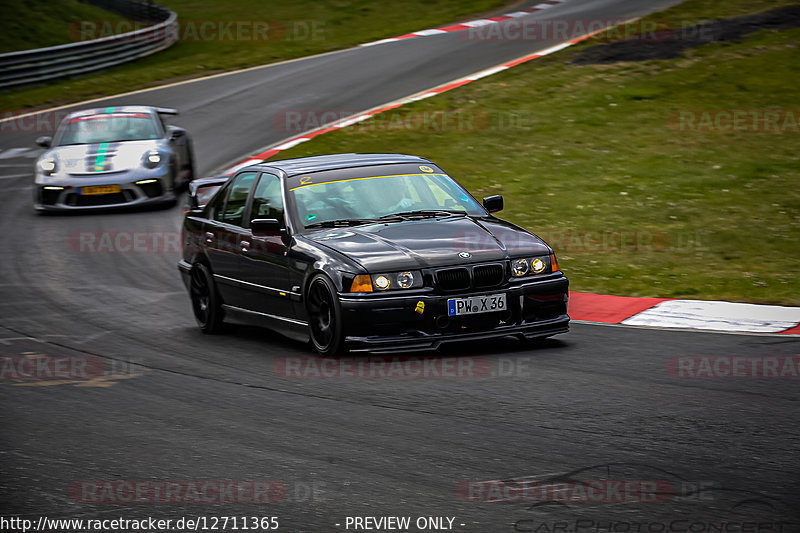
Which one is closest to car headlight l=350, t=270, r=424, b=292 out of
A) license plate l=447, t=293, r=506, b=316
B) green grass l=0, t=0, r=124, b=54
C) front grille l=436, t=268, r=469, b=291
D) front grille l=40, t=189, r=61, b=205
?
front grille l=436, t=268, r=469, b=291

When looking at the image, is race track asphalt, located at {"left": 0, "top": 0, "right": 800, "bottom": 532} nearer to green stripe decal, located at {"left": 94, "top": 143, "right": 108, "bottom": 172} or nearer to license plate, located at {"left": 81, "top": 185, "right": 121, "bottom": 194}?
license plate, located at {"left": 81, "top": 185, "right": 121, "bottom": 194}

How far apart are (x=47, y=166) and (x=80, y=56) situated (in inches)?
557

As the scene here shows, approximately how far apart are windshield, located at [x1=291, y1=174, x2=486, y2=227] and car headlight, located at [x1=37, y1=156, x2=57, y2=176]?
8799 millimetres

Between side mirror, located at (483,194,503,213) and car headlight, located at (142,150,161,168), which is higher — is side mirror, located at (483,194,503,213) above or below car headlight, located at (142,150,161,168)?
above

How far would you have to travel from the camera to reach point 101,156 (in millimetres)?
16391

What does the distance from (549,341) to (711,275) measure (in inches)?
140

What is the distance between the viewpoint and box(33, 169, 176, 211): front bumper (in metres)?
16.1

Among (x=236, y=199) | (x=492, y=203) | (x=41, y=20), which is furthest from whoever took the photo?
(x=41, y=20)

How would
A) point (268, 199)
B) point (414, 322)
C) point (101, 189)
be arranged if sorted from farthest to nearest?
1. point (101, 189)
2. point (268, 199)
3. point (414, 322)

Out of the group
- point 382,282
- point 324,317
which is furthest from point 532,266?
point 324,317

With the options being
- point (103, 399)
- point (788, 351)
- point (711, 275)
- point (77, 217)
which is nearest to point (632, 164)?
point (711, 275)

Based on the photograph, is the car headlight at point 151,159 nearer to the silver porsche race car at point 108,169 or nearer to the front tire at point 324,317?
the silver porsche race car at point 108,169

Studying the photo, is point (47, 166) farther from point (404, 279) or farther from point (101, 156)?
point (404, 279)

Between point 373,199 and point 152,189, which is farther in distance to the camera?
point 152,189
